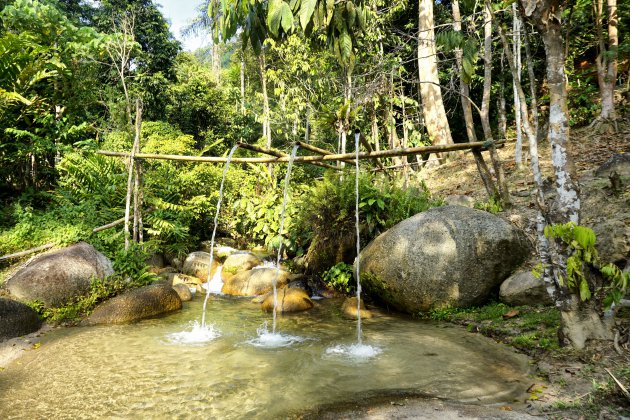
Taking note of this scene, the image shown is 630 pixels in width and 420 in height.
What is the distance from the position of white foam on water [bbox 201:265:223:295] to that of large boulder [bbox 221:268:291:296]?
0.27 meters

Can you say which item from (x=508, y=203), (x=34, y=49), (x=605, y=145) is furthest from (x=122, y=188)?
(x=605, y=145)

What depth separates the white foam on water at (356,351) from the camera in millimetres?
4785

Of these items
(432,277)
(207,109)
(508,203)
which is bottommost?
(432,277)

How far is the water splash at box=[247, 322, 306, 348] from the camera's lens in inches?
213

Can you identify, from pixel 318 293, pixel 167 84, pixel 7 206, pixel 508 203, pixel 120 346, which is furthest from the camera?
pixel 167 84

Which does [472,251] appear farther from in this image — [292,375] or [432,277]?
[292,375]

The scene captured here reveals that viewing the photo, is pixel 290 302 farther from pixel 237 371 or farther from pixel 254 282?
pixel 237 371

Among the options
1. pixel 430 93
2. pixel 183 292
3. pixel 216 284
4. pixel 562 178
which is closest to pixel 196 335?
pixel 183 292

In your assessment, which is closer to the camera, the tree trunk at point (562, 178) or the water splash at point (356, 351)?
the tree trunk at point (562, 178)

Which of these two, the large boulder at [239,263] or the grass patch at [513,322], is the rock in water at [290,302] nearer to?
the grass patch at [513,322]

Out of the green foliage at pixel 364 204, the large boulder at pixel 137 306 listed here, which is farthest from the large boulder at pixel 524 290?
the large boulder at pixel 137 306

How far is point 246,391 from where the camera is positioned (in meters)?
3.89

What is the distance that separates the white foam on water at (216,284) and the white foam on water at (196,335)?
10.2 ft

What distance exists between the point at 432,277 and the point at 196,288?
5945 mm
